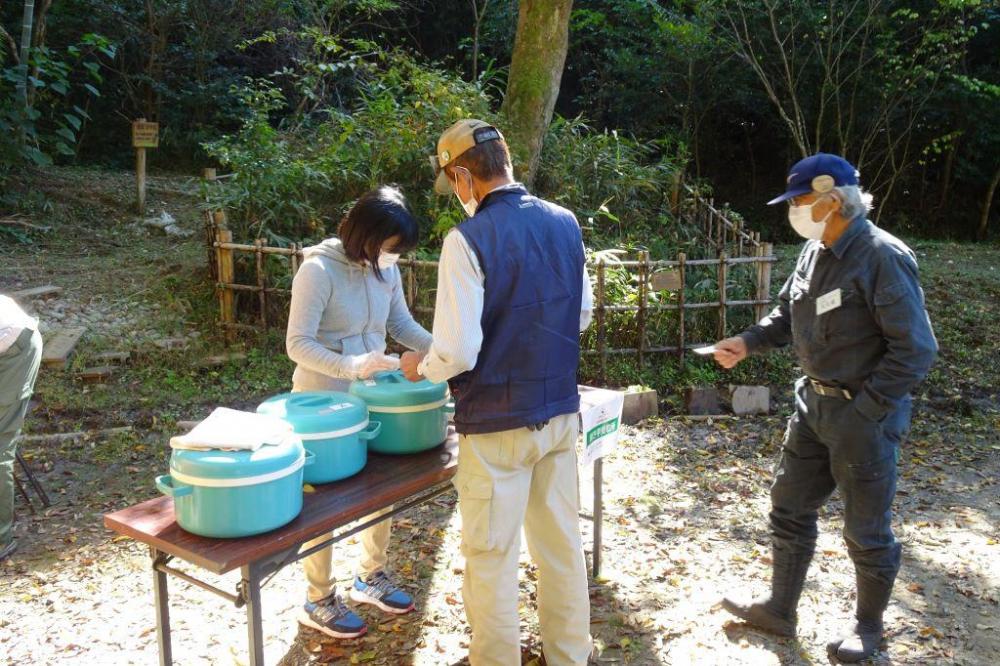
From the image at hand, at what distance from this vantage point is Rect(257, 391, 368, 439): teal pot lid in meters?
2.43

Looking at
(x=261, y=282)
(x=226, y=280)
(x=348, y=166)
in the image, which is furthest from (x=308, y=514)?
(x=348, y=166)

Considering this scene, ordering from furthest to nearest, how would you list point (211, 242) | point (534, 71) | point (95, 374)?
point (534, 71) < point (211, 242) < point (95, 374)

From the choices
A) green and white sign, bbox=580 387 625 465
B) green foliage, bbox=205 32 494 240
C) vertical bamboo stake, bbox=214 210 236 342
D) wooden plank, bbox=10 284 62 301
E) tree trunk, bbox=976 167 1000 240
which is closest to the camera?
green and white sign, bbox=580 387 625 465

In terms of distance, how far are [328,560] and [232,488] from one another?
115 cm

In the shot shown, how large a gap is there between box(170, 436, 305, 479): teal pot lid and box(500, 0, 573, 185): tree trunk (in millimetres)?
6329

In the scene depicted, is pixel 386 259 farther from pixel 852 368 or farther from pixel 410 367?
pixel 852 368

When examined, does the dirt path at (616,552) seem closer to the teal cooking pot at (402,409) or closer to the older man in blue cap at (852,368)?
the older man in blue cap at (852,368)

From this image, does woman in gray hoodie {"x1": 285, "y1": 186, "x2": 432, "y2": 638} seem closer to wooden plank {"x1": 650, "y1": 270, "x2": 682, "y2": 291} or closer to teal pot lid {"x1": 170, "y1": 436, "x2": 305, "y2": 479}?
teal pot lid {"x1": 170, "y1": 436, "x2": 305, "y2": 479}

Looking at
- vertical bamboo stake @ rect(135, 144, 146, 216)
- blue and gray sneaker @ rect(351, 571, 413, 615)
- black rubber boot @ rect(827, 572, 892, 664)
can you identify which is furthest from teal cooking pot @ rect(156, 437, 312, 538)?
vertical bamboo stake @ rect(135, 144, 146, 216)

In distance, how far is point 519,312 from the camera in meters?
2.34

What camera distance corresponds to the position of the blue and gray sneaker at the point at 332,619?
3.17 metres

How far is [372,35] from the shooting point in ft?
51.4

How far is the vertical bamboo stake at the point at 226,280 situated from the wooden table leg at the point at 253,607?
534 centimetres

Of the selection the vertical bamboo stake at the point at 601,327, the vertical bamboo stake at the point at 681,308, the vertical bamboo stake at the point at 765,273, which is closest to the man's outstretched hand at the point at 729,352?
the vertical bamboo stake at the point at 601,327
